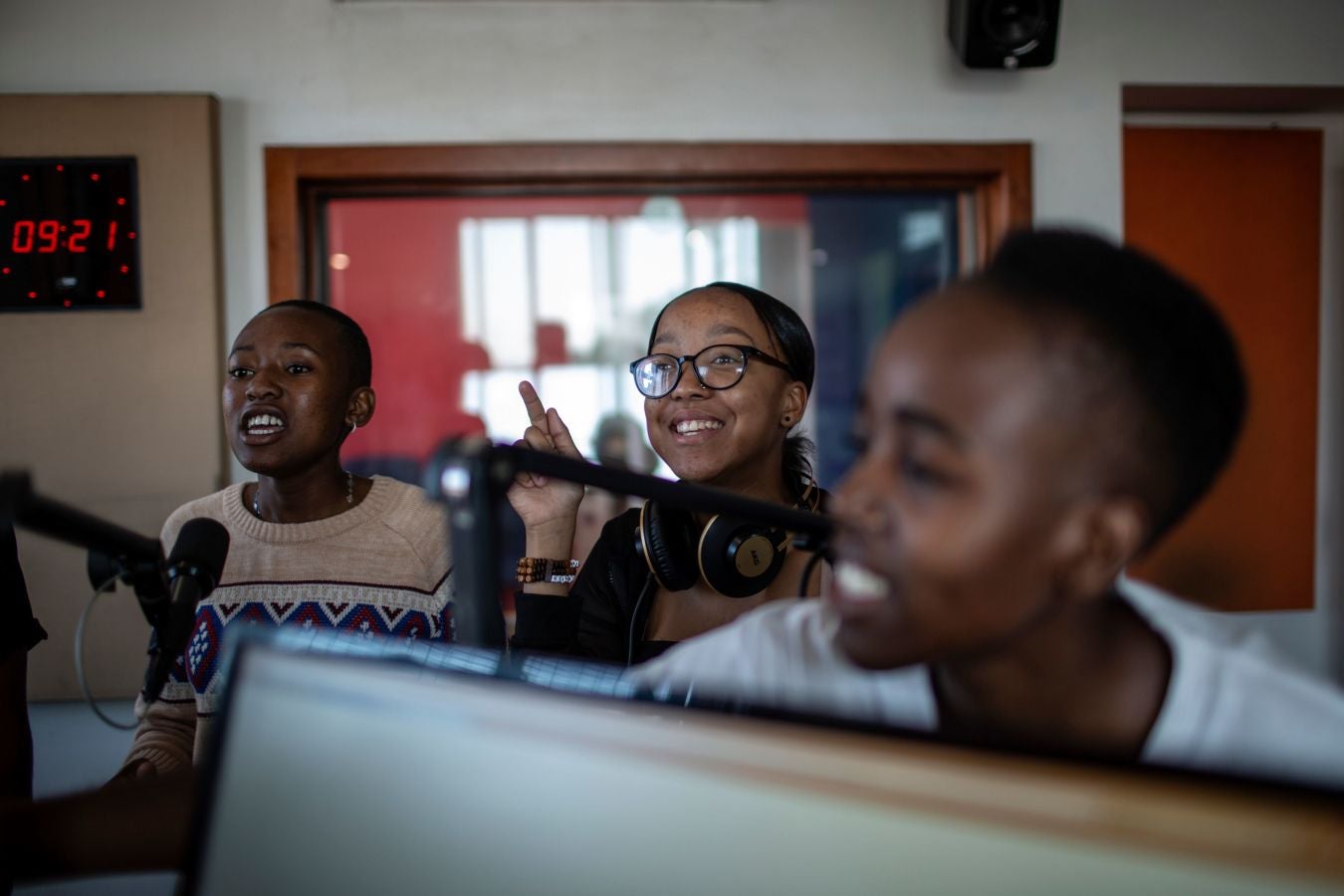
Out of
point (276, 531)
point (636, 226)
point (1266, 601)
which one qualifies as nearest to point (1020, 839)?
point (276, 531)

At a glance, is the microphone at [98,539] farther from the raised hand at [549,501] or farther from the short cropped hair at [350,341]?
the short cropped hair at [350,341]

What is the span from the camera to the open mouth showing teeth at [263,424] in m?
1.75

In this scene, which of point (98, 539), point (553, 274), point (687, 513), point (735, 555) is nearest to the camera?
point (98, 539)

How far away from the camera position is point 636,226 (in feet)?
10.7

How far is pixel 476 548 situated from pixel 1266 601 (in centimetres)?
375

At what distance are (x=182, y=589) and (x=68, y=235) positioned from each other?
232 cm

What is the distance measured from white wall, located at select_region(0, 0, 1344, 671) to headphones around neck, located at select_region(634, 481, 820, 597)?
1756 mm

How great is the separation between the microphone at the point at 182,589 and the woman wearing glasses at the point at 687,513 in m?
0.57

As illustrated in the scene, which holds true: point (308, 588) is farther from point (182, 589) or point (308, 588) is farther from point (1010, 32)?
point (1010, 32)

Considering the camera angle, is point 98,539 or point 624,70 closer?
point 98,539

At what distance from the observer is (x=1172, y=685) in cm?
78

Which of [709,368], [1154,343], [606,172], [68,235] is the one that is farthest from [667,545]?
[68,235]

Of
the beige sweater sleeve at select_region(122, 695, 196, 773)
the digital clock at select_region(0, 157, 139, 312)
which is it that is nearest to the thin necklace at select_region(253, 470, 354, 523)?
the beige sweater sleeve at select_region(122, 695, 196, 773)

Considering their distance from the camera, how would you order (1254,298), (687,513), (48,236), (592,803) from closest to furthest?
(592,803) → (687,513) → (48,236) → (1254,298)
